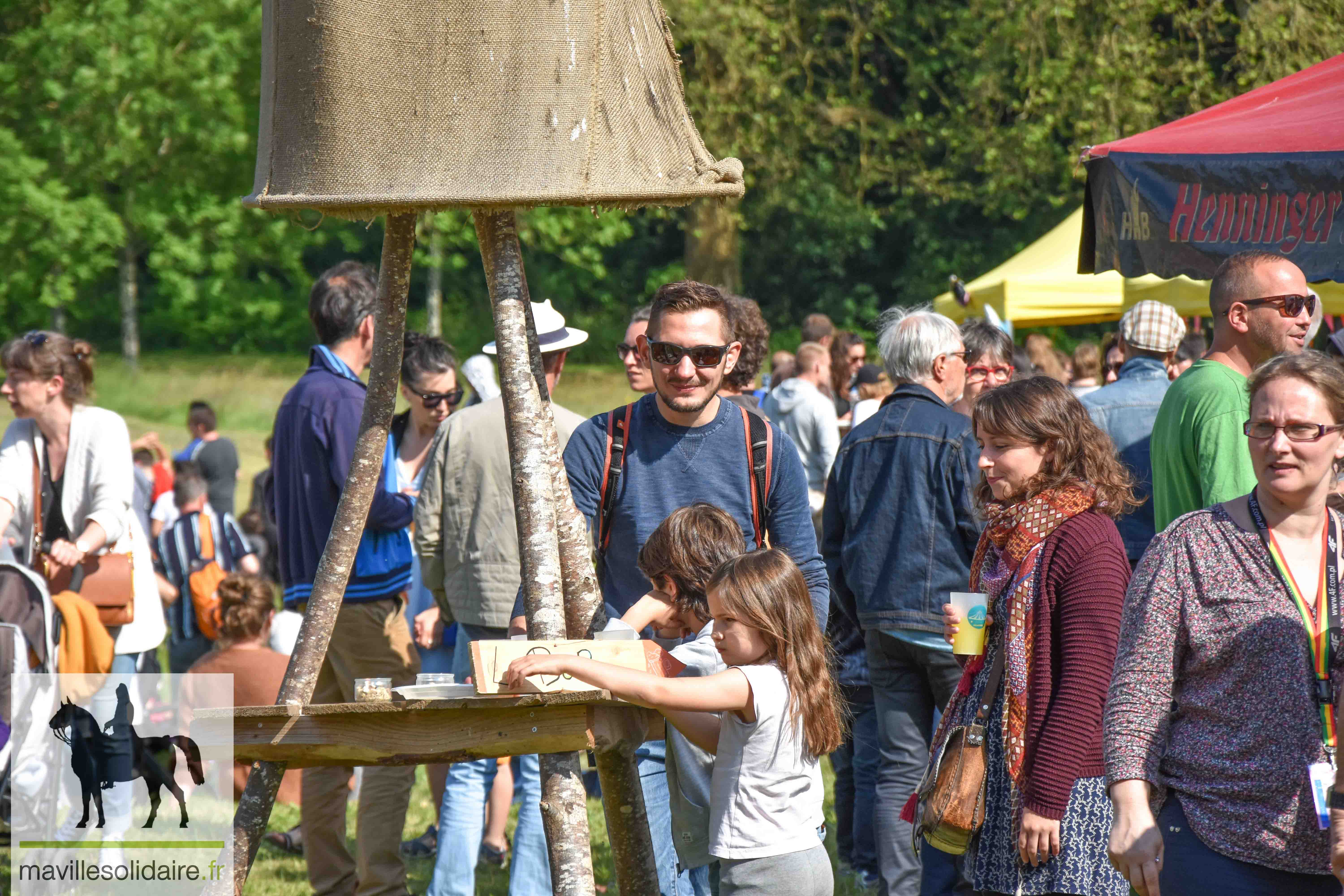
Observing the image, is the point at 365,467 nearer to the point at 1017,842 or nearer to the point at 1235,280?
the point at 1017,842

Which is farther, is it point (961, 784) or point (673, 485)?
point (673, 485)

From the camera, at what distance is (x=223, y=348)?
3697cm

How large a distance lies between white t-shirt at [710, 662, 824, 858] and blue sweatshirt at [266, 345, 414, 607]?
202 centimetres

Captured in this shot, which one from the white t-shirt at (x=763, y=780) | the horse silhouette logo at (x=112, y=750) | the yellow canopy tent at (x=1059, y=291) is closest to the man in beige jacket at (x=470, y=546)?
the horse silhouette logo at (x=112, y=750)

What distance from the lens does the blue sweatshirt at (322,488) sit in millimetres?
4805

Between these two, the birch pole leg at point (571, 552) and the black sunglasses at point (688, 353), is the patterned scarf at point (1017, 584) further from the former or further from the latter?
the birch pole leg at point (571, 552)

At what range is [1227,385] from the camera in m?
3.91

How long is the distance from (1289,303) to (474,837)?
3.18 meters

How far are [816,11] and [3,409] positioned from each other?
1388 centimetres

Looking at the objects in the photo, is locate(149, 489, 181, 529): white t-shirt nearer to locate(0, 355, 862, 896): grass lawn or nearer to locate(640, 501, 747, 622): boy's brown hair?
locate(0, 355, 862, 896): grass lawn

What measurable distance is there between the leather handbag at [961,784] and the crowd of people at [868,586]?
11 mm

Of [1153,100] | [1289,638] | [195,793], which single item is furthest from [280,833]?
[1153,100]

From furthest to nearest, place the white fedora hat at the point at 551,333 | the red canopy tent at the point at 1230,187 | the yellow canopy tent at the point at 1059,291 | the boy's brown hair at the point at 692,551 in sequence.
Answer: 1. the yellow canopy tent at the point at 1059,291
2. the white fedora hat at the point at 551,333
3. the red canopy tent at the point at 1230,187
4. the boy's brown hair at the point at 692,551

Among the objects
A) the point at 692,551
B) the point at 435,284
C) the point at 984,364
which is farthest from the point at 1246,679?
the point at 435,284
